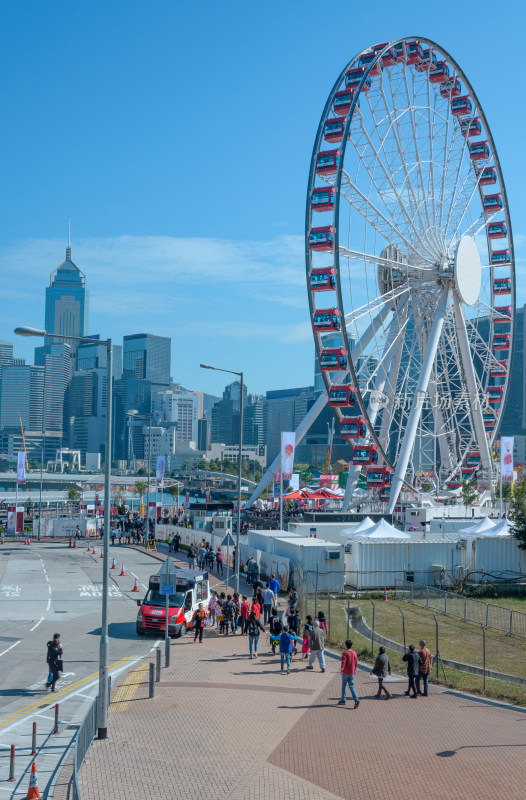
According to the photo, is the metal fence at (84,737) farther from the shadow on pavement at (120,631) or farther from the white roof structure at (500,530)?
the white roof structure at (500,530)

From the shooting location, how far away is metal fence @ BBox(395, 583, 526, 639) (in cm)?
2870

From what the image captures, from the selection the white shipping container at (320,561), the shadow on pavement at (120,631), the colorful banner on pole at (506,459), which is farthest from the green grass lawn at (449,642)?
the colorful banner on pole at (506,459)

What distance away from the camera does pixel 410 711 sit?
18.2m

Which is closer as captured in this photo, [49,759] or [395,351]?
[49,759]

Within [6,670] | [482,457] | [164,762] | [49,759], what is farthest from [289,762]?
[482,457]

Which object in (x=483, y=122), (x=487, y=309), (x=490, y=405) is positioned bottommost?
(x=490, y=405)

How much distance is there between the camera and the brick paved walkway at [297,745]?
1362 centimetres

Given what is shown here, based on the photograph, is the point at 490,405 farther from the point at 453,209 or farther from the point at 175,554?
the point at 175,554

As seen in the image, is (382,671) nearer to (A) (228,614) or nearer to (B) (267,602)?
(A) (228,614)

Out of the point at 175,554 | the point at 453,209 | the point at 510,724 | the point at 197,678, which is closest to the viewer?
the point at 510,724

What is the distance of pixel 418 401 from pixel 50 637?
35591mm

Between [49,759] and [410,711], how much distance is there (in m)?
7.49

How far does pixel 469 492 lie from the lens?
80562 millimetres

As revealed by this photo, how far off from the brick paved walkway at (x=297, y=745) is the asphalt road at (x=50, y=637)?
1.20 meters
